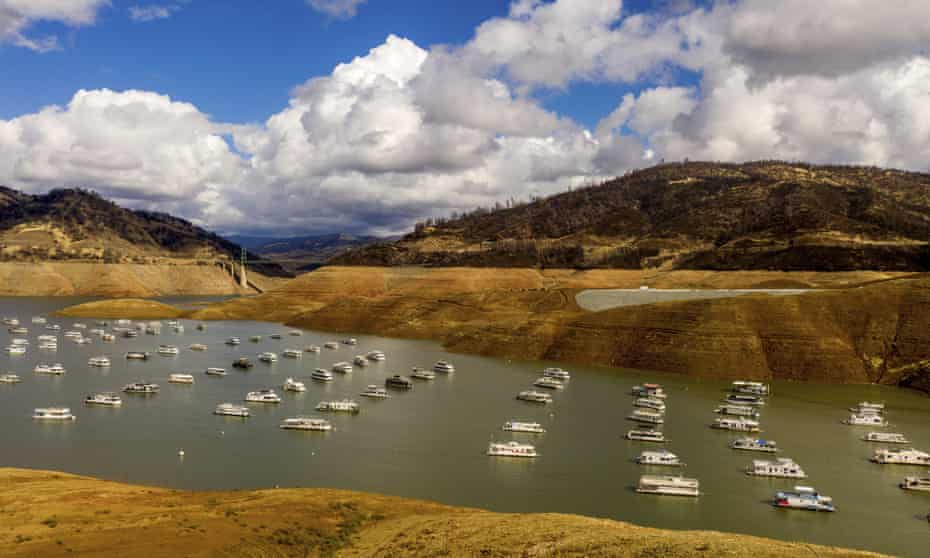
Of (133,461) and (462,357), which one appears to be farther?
(462,357)

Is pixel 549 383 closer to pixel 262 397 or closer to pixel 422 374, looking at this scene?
pixel 422 374

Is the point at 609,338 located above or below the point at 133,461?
above

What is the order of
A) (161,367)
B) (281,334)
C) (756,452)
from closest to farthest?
(756,452), (161,367), (281,334)

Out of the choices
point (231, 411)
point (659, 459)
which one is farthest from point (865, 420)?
point (231, 411)

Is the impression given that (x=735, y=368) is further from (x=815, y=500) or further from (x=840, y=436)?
(x=815, y=500)

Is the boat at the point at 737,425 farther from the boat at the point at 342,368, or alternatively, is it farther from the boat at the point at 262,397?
the boat at the point at 342,368

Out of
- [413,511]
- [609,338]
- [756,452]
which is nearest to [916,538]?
[756,452]

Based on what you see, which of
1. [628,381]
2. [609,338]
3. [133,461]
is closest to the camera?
[133,461]
